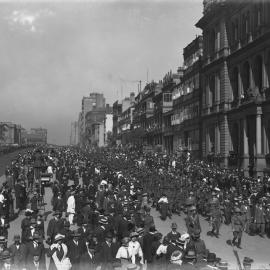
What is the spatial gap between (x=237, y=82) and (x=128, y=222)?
33.2 meters

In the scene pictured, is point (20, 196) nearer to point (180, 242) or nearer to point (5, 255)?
point (5, 255)

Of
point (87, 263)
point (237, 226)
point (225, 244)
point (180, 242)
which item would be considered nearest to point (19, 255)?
point (87, 263)

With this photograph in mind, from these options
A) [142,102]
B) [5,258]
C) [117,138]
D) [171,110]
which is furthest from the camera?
[117,138]

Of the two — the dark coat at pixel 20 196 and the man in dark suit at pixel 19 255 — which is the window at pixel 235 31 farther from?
the man in dark suit at pixel 19 255

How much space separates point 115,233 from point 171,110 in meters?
54.0

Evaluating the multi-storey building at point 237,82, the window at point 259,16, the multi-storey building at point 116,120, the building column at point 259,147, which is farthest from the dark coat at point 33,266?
the multi-storey building at point 116,120

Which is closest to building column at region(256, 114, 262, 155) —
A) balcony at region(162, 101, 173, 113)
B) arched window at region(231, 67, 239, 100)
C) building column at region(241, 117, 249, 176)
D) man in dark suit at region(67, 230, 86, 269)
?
building column at region(241, 117, 249, 176)

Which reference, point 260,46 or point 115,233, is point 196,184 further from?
point 260,46

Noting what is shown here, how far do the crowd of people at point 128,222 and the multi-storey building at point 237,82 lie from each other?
28.5 feet

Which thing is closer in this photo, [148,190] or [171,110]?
[148,190]

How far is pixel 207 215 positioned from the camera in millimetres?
22531

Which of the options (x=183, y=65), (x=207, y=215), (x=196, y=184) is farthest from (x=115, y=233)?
(x=183, y=65)

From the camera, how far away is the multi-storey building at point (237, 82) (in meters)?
39.2

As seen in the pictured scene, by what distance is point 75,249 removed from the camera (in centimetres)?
1161
